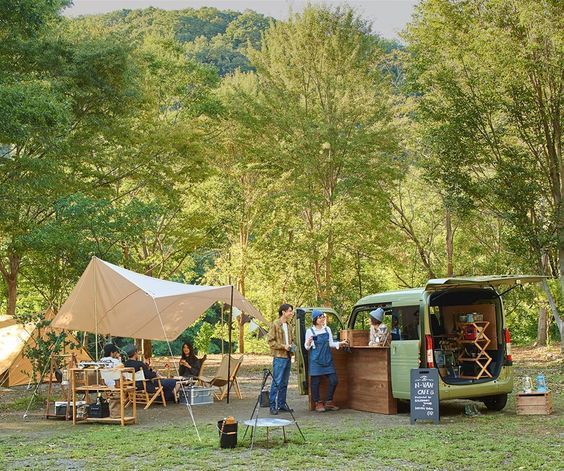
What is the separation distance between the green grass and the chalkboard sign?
0.50 ft

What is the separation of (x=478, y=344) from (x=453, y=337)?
0.37 metres

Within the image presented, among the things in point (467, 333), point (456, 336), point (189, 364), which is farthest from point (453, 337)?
point (189, 364)

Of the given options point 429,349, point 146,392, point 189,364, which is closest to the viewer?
point 429,349

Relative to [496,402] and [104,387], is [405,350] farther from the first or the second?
[104,387]

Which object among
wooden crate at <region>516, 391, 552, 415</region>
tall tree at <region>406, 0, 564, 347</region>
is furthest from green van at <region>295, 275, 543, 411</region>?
tall tree at <region>406, 0, 564, 347</region>

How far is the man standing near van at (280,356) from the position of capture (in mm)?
10484

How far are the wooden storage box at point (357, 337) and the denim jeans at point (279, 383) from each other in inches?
37.9

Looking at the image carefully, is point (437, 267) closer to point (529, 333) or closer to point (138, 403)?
point (529, 333)

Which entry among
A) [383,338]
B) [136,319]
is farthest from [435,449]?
[136,319]

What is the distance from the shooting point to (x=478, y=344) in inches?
410

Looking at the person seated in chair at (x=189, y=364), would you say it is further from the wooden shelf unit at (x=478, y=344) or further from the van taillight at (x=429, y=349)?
the van taillight at (x=429, y=349)

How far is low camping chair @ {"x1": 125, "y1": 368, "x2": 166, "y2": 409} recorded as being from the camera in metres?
11.5

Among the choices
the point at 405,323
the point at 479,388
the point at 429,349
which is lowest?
the point at 479,388

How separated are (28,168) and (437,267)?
17.0 metres
